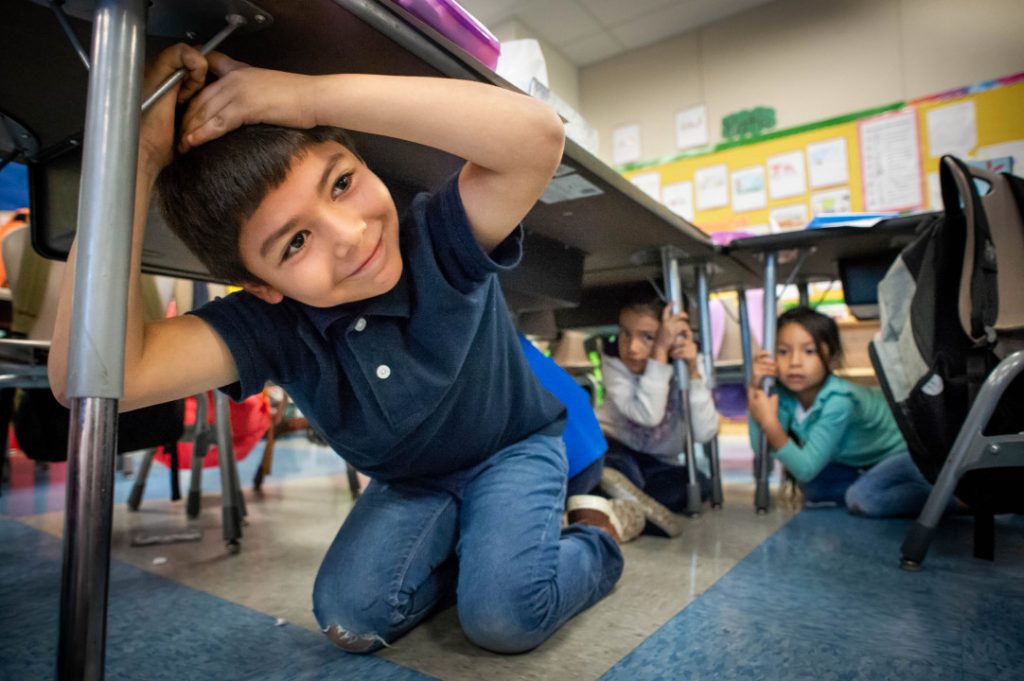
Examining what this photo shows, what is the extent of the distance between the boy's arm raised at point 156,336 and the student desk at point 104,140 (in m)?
0.03

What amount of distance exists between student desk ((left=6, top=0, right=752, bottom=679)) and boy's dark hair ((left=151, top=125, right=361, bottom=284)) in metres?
0.08

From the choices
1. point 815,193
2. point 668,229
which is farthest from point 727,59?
point 668,229

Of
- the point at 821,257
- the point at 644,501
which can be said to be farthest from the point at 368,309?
the point at 821,257

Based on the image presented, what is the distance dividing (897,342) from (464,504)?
2.88 feet

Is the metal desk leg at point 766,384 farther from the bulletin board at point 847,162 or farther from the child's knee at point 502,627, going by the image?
the bulletin board at point 847,162

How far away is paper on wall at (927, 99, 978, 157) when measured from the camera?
9.37 ft

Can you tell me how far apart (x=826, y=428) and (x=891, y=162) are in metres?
2.25

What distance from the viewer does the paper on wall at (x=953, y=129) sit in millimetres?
2857

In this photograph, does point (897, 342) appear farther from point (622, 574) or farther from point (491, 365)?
point (491, 365)

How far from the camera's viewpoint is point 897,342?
114 cm

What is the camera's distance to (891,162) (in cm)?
304

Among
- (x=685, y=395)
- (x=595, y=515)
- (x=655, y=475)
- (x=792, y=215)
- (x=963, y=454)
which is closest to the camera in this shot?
(x=963, y=454)

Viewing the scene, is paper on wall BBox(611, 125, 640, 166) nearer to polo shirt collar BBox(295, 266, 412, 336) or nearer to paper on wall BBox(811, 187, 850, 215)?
paper on wall BBox(811, 187, 850, 215)

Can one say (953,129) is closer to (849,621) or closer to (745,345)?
(745,345)
